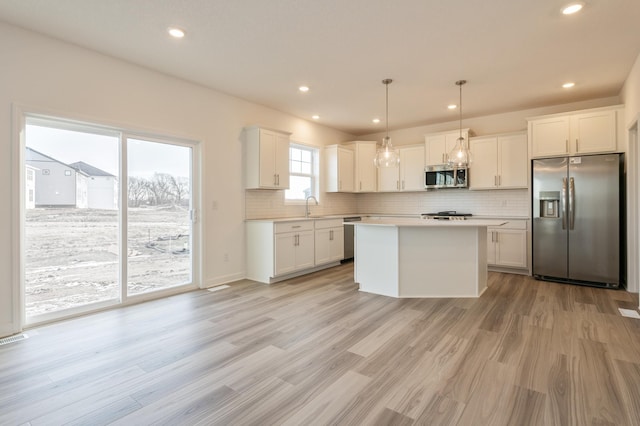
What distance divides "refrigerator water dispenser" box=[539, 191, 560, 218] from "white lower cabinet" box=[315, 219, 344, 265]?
314cm

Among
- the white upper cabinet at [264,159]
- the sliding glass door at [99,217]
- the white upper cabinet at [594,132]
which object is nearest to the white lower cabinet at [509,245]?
the white upper cabinet at [594,132]

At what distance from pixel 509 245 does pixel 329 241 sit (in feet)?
9.50

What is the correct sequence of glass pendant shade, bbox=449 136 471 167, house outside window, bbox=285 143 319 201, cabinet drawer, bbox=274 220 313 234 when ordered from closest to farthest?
1. glass pendant shade, bbox=449 136 471 167
2. cabinet drawer, bbox=274 220 313 234
3. house outside window, bbox=285 143 319 201

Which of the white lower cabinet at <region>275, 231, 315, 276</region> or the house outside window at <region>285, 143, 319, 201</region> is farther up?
the house outside window at <region>285, 143, 319, 201</region>

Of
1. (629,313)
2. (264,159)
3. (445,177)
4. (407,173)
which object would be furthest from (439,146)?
(629,313)

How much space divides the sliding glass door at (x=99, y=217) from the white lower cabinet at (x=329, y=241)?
6.71 ft

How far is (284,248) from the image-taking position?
489 centimetres

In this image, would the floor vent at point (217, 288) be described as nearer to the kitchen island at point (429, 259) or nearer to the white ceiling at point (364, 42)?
the kitchen island at point (429, 259)

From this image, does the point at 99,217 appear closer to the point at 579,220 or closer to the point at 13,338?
the point at 13,338

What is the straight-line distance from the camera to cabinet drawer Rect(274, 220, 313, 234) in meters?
4.80

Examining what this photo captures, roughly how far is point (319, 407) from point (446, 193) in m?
5.29

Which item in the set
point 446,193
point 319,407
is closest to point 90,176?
point 319,407

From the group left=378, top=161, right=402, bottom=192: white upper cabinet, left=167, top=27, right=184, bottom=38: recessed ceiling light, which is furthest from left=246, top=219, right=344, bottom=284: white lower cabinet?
left=167, top=27, right=184, bottom=38: recessed ceiling light

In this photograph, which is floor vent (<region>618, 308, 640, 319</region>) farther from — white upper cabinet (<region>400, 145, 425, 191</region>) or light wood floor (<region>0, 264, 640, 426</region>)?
white upper cabinet (<region>400, 145, 425, 191</region>)
